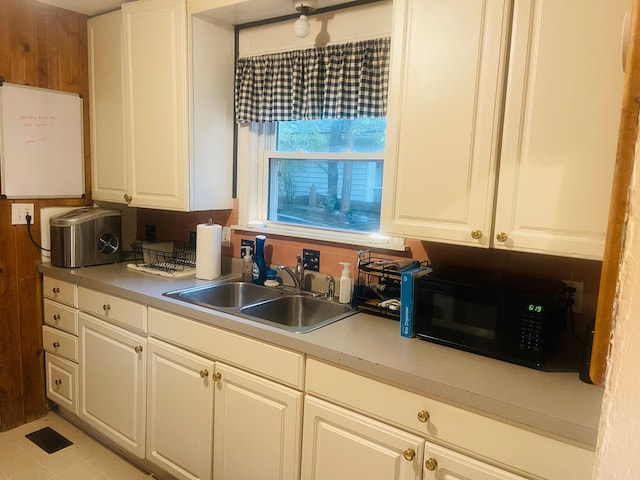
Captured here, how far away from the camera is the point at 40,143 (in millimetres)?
2602

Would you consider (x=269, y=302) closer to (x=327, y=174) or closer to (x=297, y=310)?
(x=297, y=310)

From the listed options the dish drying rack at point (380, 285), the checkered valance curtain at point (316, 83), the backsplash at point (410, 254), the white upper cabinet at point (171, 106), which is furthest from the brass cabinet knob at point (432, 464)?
the white upper cabinet at point (171, 106)

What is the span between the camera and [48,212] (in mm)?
2668

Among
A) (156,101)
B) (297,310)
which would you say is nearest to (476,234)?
(297,310)

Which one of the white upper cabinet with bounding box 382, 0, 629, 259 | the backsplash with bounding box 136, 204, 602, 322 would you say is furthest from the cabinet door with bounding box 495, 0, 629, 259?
the backsplash with bounding box 136, 204, 602, 322

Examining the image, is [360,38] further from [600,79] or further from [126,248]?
[126,248]

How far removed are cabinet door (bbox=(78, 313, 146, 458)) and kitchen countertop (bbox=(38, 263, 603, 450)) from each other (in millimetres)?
449

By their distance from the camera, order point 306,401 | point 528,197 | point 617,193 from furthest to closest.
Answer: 1. point 306,401
2. point 528,197
3. point 617,193

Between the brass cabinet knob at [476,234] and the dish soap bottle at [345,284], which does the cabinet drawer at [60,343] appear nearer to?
the dish soap bottle at [345,284]

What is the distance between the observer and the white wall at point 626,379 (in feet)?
1.33

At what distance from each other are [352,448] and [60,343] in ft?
6.19

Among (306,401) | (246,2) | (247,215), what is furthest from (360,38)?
(306,401)

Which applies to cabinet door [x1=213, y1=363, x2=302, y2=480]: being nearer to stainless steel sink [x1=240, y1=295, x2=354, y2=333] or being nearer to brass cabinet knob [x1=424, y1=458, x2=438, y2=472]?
stainless steel sink [x1=240, y1=295, x2=354, y2=333]

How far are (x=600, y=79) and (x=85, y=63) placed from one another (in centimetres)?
265
